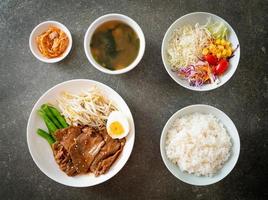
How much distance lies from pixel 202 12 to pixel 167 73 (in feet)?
1.56

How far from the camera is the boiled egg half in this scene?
231 centimetres

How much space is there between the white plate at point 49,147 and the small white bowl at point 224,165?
0.79ft

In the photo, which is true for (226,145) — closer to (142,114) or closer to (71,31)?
(142,114)

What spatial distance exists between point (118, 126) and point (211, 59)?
2.49 ft

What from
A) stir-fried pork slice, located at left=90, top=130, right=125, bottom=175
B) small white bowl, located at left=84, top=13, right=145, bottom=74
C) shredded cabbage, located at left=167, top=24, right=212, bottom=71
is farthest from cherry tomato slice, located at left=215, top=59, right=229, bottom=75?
stir-fried pork slice, located at left=90, top=130, right=125, bottom=175

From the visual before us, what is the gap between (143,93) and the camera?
2512 millimetres

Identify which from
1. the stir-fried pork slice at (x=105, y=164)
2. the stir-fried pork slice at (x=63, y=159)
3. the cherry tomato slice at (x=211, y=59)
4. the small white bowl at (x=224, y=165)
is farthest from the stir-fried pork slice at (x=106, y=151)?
the cherry tomato slice at (x=211, y=59)

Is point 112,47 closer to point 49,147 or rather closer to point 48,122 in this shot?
point 48,122

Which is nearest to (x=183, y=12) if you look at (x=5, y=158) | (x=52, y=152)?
(x=52, y=152)

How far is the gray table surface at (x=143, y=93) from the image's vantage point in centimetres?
250

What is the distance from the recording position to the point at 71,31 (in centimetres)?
255

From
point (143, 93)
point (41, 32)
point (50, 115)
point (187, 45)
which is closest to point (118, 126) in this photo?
point (143, 93)

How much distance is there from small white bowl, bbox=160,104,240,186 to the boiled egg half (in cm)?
25

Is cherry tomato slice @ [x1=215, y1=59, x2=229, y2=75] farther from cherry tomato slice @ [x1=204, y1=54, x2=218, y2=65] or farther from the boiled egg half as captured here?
the boiled egg half
